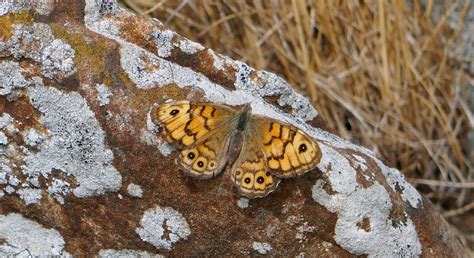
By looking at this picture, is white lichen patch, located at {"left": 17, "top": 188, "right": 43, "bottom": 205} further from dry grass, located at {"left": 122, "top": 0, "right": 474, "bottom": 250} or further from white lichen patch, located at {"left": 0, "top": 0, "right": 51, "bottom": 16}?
dry grass, located at {"left": 122, "top": 0, "right": 474, "bottom": 250}

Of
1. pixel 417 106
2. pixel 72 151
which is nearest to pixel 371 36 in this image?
pixel 417 106

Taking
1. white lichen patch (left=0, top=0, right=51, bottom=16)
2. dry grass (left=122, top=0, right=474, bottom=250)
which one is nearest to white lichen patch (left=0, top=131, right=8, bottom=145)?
white lichen patch (left=0, top=0, right=51, bottom=16)

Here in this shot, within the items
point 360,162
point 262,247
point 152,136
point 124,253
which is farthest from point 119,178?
point 360,162

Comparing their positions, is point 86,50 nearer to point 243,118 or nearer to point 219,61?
point 219,61

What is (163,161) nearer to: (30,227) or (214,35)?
(30,227)

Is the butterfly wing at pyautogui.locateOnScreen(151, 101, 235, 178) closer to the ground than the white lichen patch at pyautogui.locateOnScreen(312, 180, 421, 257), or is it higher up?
higher up

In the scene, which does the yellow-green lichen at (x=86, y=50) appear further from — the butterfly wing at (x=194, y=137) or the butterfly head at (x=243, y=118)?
the butterfly head at (x=243, y=118)
